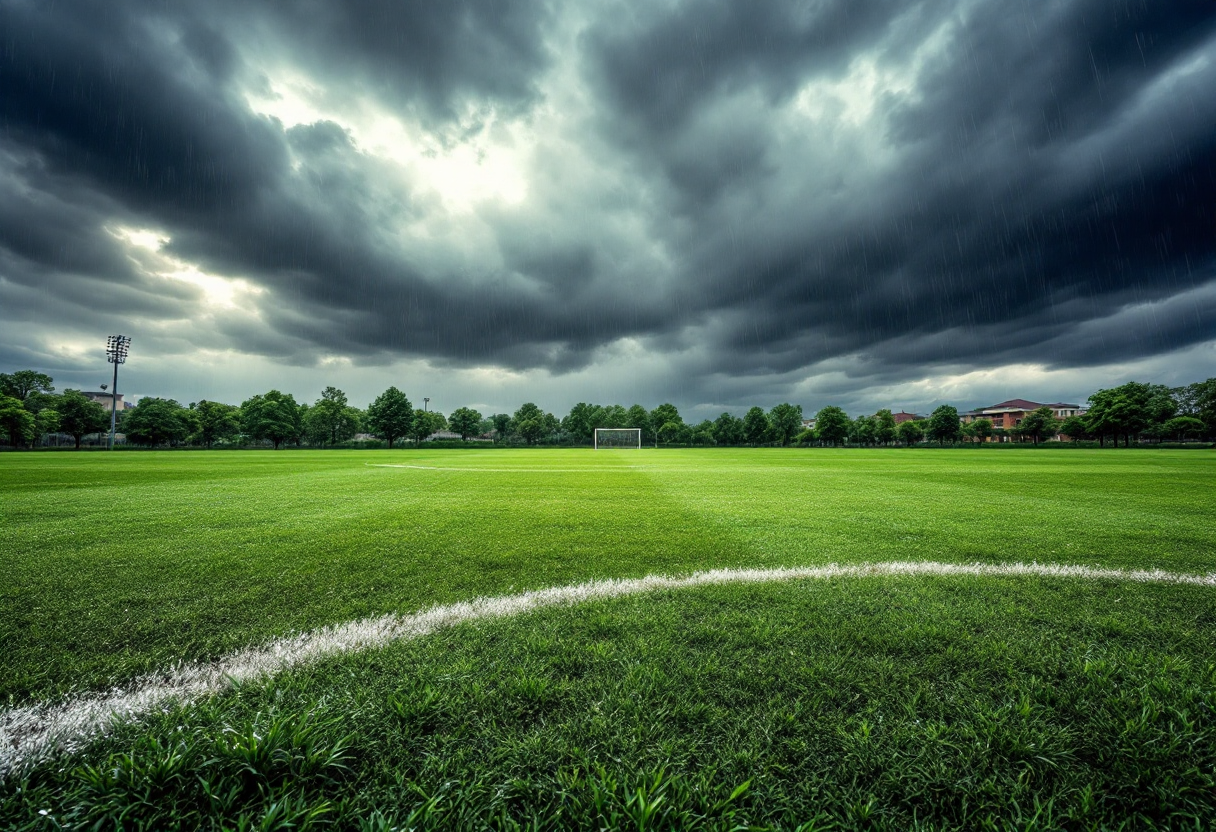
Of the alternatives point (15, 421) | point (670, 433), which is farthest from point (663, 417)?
point (15, 421)

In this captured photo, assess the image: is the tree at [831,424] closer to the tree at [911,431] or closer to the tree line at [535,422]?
the tree line at [535,422]

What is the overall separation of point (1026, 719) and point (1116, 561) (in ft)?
17.0

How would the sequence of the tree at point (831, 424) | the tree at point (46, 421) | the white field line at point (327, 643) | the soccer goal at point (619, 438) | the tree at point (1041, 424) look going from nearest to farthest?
the white field line at point (327, 643) → the tree at point (46, 421) → the soccer goal at point (619, 438) → the tree at point (1041, 424) → the tree at point (831, 424)

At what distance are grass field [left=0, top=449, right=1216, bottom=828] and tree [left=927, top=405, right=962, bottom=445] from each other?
105926 millimetres

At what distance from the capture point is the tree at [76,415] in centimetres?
6694

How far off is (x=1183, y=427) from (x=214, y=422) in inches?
6278

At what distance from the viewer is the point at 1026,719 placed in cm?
221

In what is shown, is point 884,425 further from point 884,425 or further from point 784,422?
point 784,422

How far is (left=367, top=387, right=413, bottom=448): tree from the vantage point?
258 feet

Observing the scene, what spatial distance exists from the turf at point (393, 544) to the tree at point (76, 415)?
84.5 m

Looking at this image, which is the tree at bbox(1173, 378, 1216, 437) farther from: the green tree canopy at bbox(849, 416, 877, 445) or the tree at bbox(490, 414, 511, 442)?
the tree at bbox(490, 414, 511, 442)

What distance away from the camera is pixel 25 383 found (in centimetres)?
7019

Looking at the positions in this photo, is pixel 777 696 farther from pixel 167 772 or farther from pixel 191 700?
pixel 191 700

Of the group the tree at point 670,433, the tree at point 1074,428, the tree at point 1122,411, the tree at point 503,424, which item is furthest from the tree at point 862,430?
the tree at point 503,424
